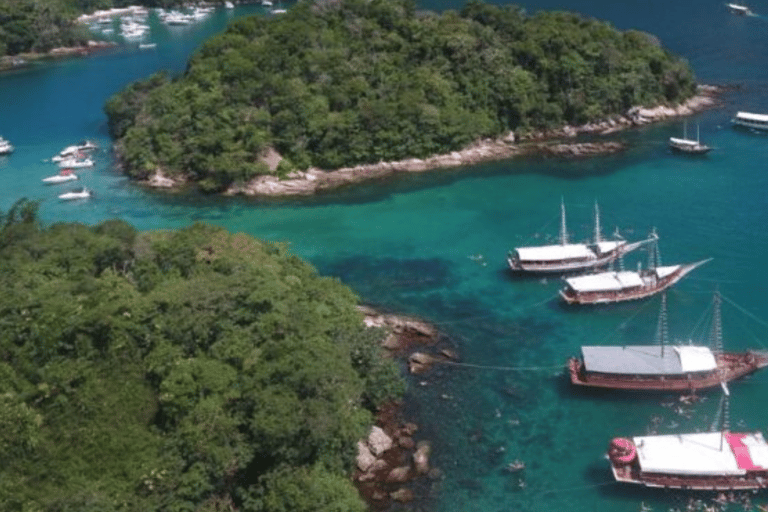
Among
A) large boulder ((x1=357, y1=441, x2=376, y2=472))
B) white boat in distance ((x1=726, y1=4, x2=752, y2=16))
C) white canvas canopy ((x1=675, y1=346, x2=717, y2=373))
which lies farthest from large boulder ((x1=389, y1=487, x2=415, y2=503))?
white boat in distance ((x1=726, y1=4, x2=752, y2=16))

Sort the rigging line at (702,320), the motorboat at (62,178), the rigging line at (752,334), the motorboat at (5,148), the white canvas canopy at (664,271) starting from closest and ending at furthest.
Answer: the rigging line at (752,334) → the rigging line at (702,320) → the white canvas canopy at (664,271) → the motorboat at (62,178) → the motorboat at (5,148)

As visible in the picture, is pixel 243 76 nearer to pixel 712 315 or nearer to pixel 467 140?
pixel 467 140

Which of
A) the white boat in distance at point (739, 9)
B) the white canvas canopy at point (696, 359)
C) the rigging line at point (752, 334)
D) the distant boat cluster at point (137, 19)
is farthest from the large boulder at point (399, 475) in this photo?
the distant boat cluster at point (137, 19)

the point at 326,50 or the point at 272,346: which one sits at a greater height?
the point at 326,50

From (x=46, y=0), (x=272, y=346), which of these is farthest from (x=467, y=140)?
(x=46, y=0)

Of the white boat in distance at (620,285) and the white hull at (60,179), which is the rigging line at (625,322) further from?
the white hull at (60,179)

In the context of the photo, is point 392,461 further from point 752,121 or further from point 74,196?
point 752,121

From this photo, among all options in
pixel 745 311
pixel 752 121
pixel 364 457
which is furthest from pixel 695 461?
pixel 752 121
